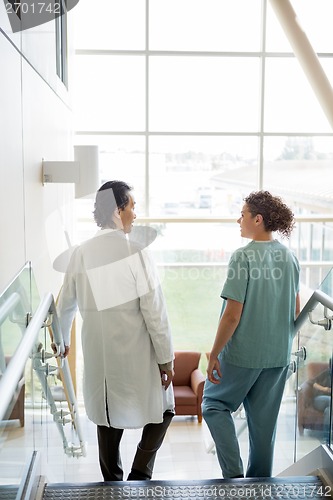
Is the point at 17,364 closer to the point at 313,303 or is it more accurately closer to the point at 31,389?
the point at 31,389

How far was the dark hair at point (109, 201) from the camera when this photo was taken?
135 inches

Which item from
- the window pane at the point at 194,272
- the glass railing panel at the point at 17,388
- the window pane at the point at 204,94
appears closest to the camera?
the glass railing panel at the point at 17,388

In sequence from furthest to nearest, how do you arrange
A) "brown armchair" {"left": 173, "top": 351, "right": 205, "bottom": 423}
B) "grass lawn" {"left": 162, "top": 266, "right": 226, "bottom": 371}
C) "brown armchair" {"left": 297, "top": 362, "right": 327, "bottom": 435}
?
"grass lawn" {"left": 162, "top": 266, "right": 226, "bottom": 371} < "brown armchair" {"left": 173, "top": 351, "right": 205, "bottom": 423} < "brown armchair" {"left": 297, "top": 362, "right": 327, "bottom": 435}

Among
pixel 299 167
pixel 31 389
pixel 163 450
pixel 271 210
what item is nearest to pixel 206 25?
pixel 299 167

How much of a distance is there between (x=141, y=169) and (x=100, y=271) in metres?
5.68

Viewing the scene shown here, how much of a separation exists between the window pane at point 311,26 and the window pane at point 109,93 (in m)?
1.78

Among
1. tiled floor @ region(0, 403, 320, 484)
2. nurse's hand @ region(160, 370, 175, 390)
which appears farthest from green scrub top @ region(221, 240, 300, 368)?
tiled floor @ region(0, 403, 320, 484)

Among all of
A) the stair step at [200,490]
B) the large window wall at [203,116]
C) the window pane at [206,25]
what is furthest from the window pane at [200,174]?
the stair step at [200,490]

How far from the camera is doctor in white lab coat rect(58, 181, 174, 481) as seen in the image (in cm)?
336

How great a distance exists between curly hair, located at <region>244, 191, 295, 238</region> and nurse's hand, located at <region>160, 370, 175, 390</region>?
0.93 metres

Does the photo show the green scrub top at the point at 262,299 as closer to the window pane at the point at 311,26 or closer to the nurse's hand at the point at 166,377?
the nurse's hand at the point at 166,377

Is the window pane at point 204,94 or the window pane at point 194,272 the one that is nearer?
the window pane at point 204,94

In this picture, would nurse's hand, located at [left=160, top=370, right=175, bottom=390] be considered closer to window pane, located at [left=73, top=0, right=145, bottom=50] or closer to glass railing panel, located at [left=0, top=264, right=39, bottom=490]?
glass railing panel, located at [left=0, top=264, right=39, bottom=490]

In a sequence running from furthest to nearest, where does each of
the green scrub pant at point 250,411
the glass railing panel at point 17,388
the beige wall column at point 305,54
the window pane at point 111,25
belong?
the window pane at point 111,25, the beige wall column at point 305,54, the green scrub pant at point 250,411, the glass railing panel at point 17,388
